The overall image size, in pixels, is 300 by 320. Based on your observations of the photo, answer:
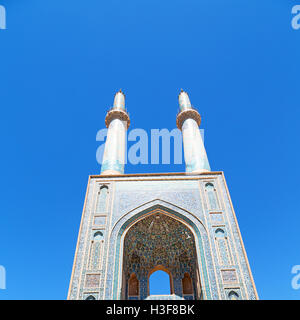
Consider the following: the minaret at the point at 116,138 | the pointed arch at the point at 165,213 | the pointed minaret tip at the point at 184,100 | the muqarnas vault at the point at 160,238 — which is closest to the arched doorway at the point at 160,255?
the muqarnas vault at the point at 160,238

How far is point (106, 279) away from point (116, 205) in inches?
96.0

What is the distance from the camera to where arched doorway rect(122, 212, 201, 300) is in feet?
28.2

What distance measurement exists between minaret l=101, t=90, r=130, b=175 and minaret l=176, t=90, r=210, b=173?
274 cm

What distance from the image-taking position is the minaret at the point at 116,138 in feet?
34.9

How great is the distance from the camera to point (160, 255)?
9.36m

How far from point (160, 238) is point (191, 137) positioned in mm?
4973

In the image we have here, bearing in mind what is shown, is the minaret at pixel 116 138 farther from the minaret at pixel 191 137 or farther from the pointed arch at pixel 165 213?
the minaret at pixel 191 137

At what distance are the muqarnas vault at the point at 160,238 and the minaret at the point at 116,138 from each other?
0.22ft

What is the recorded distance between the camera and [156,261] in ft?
30.7

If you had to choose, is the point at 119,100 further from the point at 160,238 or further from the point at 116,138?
the point at 160,238

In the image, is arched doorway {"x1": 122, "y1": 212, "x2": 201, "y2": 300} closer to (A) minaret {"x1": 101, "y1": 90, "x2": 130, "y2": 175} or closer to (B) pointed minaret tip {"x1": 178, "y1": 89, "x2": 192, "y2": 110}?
(A) minaret {"x1": 101, "y1": 90, "x2": 130, "y2": 175}

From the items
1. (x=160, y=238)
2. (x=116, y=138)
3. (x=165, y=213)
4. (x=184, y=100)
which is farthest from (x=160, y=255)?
(x=184, y=100)
